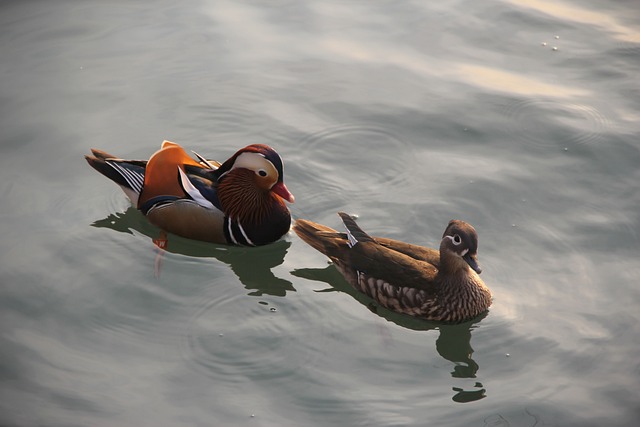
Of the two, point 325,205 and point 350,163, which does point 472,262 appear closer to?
point 325,205

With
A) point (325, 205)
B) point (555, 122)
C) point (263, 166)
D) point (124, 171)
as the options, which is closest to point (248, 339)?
point (263, 166)

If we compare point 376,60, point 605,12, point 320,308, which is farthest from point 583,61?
point 320,308

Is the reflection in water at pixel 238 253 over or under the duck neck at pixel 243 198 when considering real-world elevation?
under

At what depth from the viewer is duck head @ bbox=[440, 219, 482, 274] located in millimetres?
7664

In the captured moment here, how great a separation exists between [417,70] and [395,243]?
344 cm

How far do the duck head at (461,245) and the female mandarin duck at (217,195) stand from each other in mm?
1612

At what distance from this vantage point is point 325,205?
906 cm

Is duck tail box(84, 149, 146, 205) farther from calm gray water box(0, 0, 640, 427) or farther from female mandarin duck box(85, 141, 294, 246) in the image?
calm gray water box(0, 0, 640, 427)

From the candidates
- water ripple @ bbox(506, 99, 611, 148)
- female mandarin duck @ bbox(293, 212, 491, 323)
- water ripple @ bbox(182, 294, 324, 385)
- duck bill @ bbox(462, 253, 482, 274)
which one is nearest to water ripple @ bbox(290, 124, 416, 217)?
female mandarin duck @ bbox(293, 212, 491, 323)

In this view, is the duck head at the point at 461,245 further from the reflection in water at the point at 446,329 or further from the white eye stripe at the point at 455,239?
the reflection in water at the point at 446,329

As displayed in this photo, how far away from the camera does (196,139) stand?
9.87 metres

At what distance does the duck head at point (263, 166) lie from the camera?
338 inches

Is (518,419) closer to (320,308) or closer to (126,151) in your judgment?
(320,308)

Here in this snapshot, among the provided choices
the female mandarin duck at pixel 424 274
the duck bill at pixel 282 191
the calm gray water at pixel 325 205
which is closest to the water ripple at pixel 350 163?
the calm gray water at pixel 325 205
